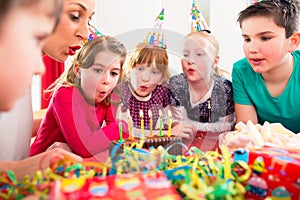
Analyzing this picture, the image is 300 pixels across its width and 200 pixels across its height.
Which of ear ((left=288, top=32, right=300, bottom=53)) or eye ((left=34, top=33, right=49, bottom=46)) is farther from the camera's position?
ear ((left=288, top=32, right=300, bottom=53))

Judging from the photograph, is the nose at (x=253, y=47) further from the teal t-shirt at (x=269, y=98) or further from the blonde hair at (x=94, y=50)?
the blonde hair at (x=94, y=50)

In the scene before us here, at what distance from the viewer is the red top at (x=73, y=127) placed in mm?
1032

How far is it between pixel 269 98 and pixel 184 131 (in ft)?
1.54

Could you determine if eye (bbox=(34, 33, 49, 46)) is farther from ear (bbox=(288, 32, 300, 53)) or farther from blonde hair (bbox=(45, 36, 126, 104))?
ear (bbox=(288, 32, 300, 53))

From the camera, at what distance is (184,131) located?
1.03 meters

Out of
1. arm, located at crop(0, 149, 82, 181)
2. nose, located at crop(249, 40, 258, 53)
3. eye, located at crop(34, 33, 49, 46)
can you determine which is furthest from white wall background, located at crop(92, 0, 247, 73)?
eye, located at crop(34, 33, 49, 46)

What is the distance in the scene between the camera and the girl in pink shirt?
1091 mm

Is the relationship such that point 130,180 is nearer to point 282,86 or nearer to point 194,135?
point 194,135

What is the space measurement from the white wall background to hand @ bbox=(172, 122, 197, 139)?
2.14m

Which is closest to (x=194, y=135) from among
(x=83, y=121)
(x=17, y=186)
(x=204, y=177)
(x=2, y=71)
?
→ (x=83, y=121)

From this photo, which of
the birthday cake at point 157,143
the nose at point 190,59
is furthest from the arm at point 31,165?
the nose at point 190,59

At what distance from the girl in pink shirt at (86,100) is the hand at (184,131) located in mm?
186

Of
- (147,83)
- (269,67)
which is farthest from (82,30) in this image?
(269,67)

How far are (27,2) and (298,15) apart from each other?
124cm
